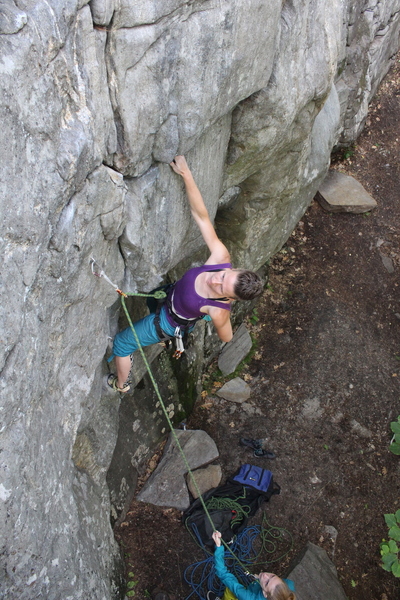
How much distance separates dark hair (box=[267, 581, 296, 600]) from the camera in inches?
147

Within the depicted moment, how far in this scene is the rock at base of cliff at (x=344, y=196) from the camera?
364 inches

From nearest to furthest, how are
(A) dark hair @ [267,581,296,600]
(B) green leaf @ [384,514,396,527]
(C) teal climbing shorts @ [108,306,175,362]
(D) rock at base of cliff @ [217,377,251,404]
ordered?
(A) dark hair @ [267,581,296,600] → (C) teal climbing shorts @ [108,306,175,362] → (B) green leaf @ [384,514,396,527] → (D) rock at base of cliff @ [217,377,251,404]

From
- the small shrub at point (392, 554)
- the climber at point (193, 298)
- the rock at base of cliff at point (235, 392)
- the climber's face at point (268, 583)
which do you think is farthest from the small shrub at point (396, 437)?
the climber at point (193, 298)

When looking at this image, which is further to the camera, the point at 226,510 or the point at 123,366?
the point at 226,510

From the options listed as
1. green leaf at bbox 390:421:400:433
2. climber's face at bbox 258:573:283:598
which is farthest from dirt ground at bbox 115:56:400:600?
climber's face at bbox 258:573:283:598

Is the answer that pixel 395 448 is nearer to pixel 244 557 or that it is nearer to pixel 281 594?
pixel 244 557

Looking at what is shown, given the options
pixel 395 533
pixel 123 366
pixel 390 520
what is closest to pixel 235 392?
pixel 390 520

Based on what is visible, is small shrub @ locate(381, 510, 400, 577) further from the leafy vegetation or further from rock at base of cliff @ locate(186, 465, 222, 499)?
rock at base of cliff @ locate(186, 465, 222, 499)

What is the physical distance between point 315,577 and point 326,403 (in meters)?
2.41

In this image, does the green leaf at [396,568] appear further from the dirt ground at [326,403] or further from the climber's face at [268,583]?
the climber's face at [268,583]

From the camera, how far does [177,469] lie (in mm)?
5840

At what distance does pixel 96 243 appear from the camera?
10.7ft

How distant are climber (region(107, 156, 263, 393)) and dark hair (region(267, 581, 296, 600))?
6.84 ft

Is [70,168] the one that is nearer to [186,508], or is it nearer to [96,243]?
[96,243]
